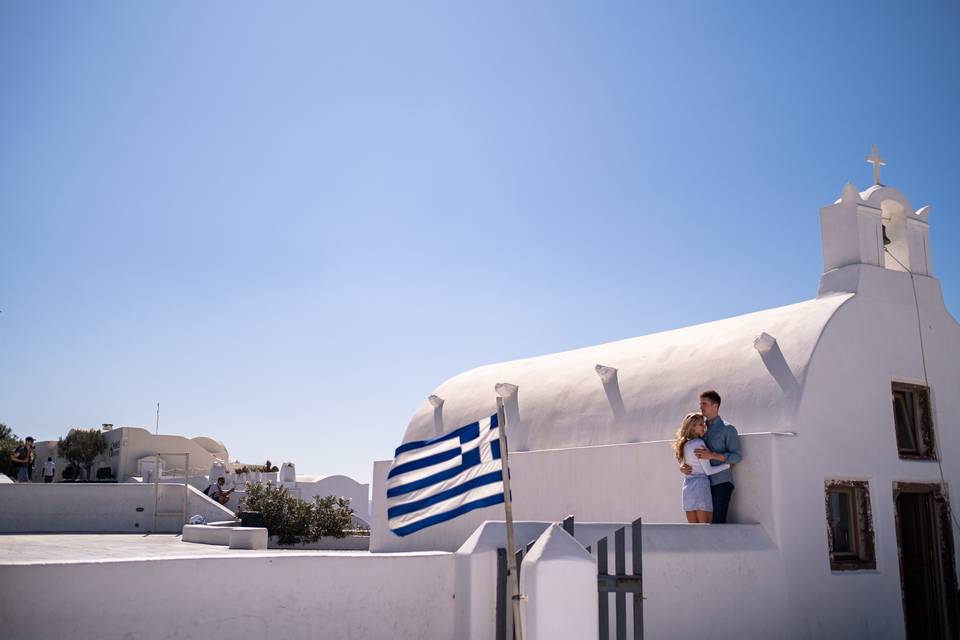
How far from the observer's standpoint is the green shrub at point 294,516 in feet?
65.3

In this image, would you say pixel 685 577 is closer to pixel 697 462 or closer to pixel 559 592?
pixel 697 462

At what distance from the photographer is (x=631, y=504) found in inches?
457

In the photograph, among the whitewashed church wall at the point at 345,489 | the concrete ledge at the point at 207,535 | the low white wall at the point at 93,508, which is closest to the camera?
the concrete ledge at the point at 207,535

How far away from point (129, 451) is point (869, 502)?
4040cm

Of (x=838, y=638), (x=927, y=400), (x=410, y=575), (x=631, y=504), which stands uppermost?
(x=927, y=400)

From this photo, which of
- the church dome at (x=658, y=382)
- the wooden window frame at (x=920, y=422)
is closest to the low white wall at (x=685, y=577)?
the church dome at (x=658, y=382)

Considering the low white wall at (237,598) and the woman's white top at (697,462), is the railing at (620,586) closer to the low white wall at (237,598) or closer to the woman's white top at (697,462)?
the low white wall at (237,598)

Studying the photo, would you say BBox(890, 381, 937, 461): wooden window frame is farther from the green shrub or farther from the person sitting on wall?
the person sitting on wall

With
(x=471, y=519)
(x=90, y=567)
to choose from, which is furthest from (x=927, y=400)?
(x=90, y=567)

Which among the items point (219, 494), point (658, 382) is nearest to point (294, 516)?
point (219, 494)

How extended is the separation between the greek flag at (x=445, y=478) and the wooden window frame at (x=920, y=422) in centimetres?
747

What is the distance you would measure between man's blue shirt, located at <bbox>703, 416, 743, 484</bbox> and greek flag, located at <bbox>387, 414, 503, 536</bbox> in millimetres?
4485

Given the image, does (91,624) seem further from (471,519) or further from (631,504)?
(471,519)

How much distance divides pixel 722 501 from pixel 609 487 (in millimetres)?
2181
